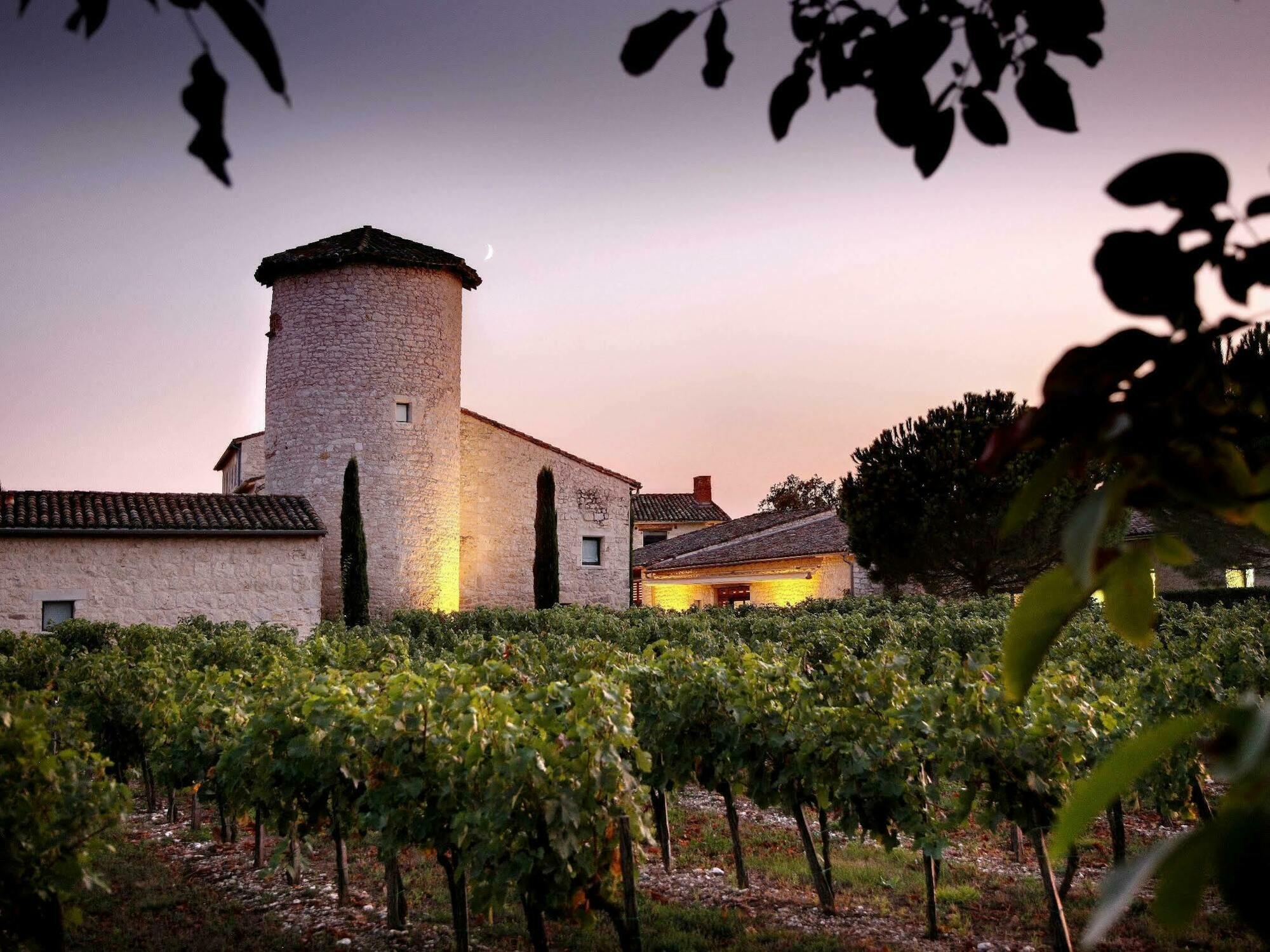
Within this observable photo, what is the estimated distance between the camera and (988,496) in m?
24.5

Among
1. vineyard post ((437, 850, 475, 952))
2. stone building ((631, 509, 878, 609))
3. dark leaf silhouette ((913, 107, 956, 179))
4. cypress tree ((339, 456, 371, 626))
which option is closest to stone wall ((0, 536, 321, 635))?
cypress tree ((339, 456, 371, 626))

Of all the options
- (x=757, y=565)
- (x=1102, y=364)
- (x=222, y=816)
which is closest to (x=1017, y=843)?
(x=222, y=816)

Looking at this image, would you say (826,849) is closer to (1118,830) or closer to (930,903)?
(930,903)

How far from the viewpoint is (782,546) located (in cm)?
3173

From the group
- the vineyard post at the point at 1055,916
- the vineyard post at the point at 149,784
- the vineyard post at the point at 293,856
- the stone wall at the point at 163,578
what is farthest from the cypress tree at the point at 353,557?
the vineyard post at the point at 1055,916

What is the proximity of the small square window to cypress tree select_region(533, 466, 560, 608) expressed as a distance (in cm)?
1031

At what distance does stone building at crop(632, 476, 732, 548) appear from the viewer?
42344 mm

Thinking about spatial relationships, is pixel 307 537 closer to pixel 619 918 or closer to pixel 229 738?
pixel 229 738

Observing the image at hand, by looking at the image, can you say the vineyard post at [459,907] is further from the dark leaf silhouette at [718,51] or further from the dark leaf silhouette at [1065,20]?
the dark leaf silhouette at [1065,20]

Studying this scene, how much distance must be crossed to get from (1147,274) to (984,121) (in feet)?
2.40

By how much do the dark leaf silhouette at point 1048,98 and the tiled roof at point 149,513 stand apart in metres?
20.8

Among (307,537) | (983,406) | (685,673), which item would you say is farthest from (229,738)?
(983,406)

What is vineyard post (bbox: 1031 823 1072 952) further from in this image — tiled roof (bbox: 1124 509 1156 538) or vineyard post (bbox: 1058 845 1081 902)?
tiled roof (bbox: 1124 509 1156 538)

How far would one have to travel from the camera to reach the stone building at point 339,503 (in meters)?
19.3
